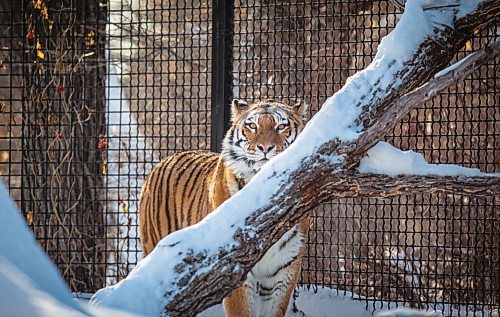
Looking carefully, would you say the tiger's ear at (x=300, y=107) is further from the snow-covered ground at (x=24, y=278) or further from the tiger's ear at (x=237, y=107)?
the snow-covered ground at (x=24, y=278)

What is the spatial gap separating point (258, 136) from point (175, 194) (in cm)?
70

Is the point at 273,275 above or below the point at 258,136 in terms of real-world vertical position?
below

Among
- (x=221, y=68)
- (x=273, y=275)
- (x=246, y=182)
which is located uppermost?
(x=221, y=68)

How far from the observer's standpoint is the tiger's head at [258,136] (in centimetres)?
341

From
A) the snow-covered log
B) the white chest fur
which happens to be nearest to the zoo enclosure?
the white chest fur

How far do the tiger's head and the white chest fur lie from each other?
317 mm

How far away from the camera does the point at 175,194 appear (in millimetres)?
3951

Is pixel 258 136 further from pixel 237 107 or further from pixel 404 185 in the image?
pixel 404 185

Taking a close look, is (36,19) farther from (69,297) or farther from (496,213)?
(69,297)

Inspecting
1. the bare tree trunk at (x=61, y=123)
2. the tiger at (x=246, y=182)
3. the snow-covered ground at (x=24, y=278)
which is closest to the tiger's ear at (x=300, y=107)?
the tiger at (x=246, y=182)

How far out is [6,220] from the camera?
3.99ft

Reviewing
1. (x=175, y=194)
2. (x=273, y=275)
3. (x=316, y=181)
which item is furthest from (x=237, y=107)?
(x=316, y=181)

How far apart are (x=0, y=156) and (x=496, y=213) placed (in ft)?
12.9

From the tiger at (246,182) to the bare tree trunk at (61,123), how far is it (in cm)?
100
